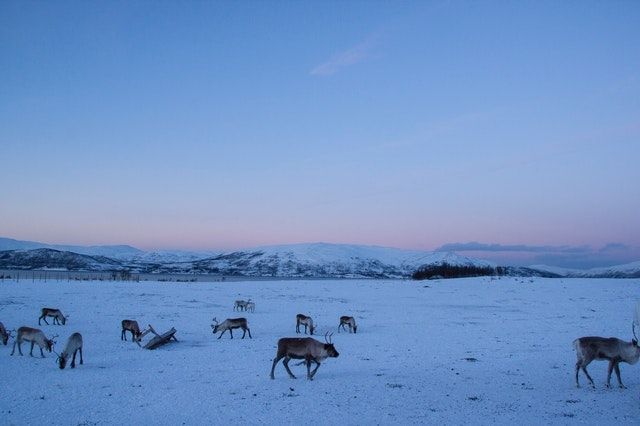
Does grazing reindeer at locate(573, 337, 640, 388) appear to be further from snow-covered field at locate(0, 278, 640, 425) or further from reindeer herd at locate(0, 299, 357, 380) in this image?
reindeer herd at locate(0, 299, 357, 380)

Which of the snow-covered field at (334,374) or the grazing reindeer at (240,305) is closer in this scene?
the snow-covered field at (334,374)

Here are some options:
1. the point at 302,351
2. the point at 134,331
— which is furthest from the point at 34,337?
the point at 302,351

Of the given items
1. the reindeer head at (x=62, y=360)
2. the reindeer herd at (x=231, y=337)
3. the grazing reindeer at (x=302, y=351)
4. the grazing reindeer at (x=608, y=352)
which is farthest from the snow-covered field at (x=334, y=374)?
the grazing reindeer at (x=608, y=352)

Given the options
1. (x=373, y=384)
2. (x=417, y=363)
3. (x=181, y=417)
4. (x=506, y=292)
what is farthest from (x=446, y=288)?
(x=181, y=417)

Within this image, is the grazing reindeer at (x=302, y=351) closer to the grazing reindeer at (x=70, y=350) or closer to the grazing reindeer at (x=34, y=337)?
the grazing reindeer at (x=70, y=350)

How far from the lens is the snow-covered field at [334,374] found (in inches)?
462

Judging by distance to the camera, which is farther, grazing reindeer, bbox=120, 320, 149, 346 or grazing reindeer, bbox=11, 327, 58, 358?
grazing reindeer, bbox=120, 320, 149, 346

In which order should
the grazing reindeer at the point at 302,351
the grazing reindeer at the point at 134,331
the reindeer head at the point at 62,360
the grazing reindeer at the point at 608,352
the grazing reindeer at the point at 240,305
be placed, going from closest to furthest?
the grazing reindeer at the point at 608,352, the grazing reindeer at the point at 302,351, the reindeer head at the point at 62,360, the grazing reindeer at the point at 134,331, the grazing reindeer at the point at 240,305

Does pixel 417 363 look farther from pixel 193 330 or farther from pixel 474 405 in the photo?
pixel 193 330

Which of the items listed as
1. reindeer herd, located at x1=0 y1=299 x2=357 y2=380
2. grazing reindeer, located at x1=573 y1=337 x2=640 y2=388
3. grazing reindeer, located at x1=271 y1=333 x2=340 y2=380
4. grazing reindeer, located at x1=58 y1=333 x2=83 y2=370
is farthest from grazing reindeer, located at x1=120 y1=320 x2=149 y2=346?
grazing reindeer, located at x1=573 y1=337 x2=640 y2=388

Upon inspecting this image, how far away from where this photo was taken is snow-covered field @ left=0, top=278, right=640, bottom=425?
1173cm

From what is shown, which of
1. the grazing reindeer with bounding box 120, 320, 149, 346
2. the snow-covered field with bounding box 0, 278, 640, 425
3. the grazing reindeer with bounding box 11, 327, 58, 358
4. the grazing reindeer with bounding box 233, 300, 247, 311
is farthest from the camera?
the grazing reindeer with bounding box 233, 300, 247, 311

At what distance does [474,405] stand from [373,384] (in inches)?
124

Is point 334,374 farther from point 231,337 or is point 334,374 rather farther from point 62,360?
point 231,337
